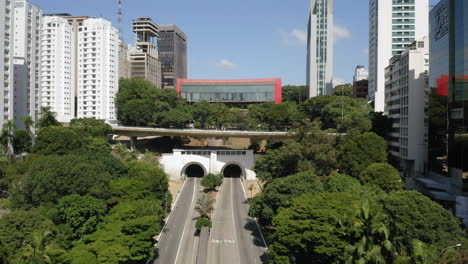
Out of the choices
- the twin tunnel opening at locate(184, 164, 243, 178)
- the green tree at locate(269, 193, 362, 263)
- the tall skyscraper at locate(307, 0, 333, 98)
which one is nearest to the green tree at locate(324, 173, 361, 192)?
the green tree at locate(269, 193, 362, 263)

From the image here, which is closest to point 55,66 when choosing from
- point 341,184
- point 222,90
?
point 222,90

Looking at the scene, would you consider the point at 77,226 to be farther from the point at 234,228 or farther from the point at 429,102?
the point at 429,102

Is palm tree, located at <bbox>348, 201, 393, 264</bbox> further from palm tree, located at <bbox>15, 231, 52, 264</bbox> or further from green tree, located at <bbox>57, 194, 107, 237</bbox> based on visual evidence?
green tree, located at <bbox>57, 194, 107, 237</bbox>

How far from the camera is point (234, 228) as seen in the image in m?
43.3

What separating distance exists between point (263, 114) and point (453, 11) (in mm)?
48190

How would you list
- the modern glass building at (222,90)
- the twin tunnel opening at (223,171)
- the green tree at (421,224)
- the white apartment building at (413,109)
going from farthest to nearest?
the modern glass building at (222,90) → the twin tunnel opening at (223,171) → the white apartment building at (413,109) → the green tree at (421,224)

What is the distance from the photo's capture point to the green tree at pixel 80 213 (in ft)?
108

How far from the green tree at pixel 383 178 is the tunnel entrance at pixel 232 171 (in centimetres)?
2895

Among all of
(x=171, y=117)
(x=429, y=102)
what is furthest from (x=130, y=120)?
(x=429, y=102)

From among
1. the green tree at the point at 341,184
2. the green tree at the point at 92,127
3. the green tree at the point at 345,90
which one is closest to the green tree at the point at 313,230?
the green tree at the point at 341,184

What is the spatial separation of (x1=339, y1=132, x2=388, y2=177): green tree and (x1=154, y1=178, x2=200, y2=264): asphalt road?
20.7m

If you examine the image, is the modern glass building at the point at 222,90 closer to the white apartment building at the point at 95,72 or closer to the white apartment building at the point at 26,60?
the white apartment building at the point at 95,72

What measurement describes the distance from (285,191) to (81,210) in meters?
19.6

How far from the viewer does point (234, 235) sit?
135 feet
